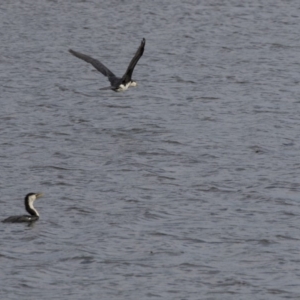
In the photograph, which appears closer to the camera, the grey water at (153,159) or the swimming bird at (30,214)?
the grey water at (153,159)

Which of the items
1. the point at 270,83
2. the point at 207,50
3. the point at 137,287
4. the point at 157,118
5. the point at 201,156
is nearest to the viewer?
the point at 137,287

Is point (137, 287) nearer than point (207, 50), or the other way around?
point (137, 287)

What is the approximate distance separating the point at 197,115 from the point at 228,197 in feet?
21.7

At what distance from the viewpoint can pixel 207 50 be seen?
32.9 m

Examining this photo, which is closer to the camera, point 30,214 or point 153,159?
point 30,214

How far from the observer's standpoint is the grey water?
49.8 feet

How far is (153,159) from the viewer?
21344mm

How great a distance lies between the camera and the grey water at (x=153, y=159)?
49.8 feet

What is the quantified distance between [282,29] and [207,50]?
4.17 m

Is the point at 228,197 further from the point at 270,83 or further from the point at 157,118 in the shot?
the point at 270,83

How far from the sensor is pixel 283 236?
16734 mm

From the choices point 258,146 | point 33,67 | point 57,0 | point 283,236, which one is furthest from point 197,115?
point 57,0

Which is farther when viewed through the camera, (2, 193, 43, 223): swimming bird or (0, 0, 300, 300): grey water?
(2, 193, 43, 223): swimming bird

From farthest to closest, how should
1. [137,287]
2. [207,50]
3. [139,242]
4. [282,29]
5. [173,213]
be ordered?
[282,29], [207,50], [173,213], [139,242], [137,287]
